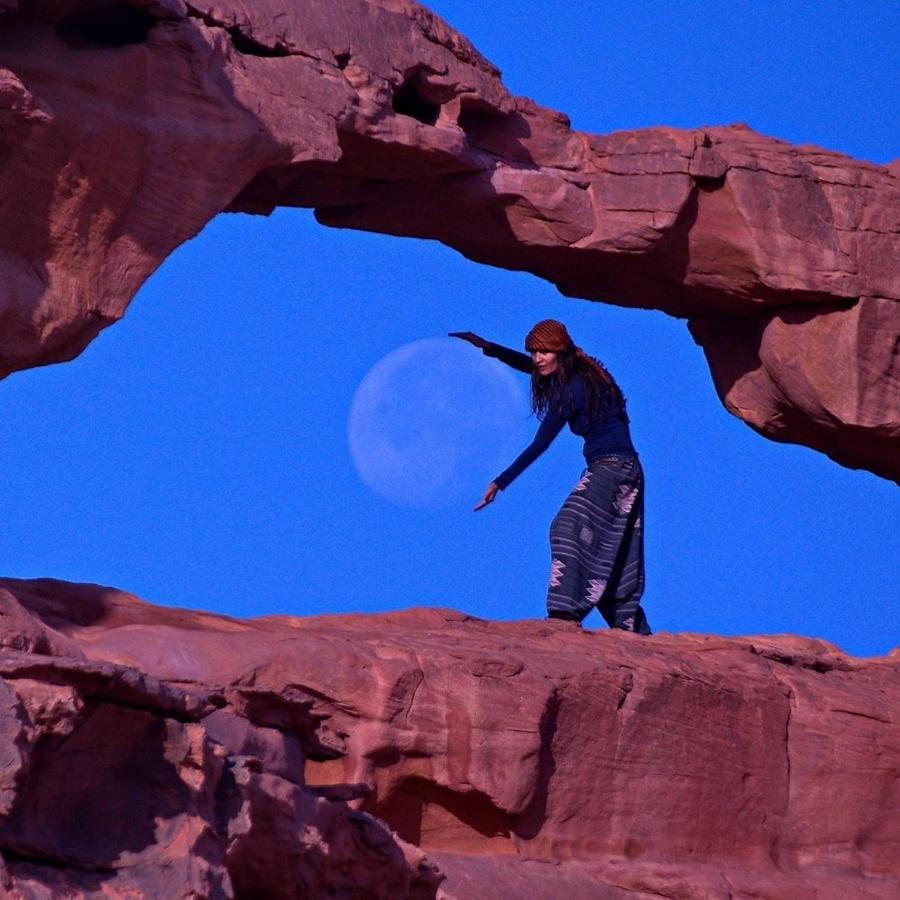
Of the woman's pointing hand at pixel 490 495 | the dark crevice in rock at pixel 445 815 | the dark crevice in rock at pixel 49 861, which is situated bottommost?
the dark crevice in rock at pixel 49 861

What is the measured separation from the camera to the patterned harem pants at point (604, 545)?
9.84 m

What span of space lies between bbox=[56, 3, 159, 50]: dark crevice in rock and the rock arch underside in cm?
2

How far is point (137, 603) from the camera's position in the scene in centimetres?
796

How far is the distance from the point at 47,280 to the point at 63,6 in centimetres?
115

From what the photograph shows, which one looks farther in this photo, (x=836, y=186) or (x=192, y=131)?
(x=836, y=186)

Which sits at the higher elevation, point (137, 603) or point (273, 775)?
point (137, 603)

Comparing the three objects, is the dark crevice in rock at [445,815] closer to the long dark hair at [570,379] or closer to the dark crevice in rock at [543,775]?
the dark crevice in rock at [543,775]

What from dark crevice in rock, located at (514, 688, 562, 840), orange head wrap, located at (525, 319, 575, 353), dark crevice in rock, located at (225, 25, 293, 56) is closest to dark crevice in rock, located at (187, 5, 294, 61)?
dark crevice in rock, located at (225, 25, 293, 56)

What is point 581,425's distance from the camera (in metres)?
10.1

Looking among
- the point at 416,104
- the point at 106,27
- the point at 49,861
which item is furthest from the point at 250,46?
the point at 49,861

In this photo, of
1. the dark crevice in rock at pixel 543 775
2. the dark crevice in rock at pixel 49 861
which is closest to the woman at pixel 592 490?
the dark crevice in rock at pixel 543 775

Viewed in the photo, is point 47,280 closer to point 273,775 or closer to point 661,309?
point 273,775

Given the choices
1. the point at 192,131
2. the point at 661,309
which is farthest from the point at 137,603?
the point at 661,309

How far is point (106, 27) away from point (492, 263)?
2908mm
